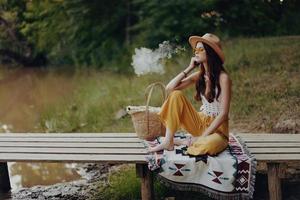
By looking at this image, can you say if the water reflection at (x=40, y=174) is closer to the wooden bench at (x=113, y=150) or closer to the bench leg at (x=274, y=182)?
the wooden bench at (x=113, y=150)

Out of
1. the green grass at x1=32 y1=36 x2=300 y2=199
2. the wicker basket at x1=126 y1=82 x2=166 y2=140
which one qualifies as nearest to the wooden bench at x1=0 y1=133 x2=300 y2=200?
the wicker basket at x1=126 y1=82 x2=166 y2=140

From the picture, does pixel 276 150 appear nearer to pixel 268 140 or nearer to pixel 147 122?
pixel 268 140

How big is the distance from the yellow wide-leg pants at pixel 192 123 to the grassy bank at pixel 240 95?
2.17 metres

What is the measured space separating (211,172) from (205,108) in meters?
0.62

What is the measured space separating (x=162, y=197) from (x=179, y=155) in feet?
2.68

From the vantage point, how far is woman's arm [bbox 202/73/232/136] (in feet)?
15.8

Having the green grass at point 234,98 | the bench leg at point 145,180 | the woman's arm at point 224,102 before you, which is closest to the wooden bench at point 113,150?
the bench leg at point 145,180

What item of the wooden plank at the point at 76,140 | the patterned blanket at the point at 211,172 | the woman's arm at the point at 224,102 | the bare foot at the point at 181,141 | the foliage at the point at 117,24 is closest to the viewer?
the patterned blanket at the point at 211,172

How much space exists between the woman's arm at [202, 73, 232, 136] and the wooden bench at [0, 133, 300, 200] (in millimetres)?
441

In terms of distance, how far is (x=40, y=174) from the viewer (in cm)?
749

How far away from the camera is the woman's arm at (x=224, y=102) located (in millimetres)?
4820

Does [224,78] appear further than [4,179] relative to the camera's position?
No

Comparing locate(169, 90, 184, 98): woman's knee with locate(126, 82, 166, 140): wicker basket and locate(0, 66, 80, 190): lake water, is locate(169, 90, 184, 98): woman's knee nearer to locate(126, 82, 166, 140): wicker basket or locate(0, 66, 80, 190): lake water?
locate(126, 82, 166, 140): wicker basket

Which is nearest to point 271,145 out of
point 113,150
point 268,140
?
point 268,140
